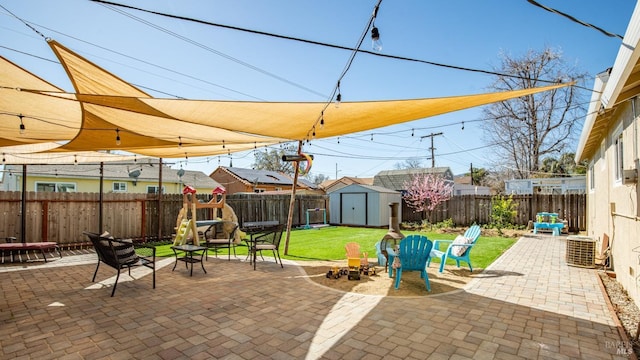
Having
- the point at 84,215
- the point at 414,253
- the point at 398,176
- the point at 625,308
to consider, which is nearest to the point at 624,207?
the point at 625,308

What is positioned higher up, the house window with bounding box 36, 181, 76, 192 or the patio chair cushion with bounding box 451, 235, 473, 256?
the house window with bounding box 36, 181, 76, 192

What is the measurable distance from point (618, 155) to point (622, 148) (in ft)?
1.24

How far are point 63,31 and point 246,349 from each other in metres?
5.74

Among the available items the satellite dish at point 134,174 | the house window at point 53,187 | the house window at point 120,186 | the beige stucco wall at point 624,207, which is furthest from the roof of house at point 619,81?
the house window at point 53,187

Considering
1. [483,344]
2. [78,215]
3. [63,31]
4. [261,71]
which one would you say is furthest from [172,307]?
[78,215]

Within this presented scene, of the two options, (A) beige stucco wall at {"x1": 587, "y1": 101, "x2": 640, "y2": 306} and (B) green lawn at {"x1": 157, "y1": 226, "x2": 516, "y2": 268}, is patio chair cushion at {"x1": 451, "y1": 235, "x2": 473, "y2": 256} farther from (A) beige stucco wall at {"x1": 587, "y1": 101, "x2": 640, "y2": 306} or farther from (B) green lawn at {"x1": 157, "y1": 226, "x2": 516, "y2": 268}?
(A) beige stucco wall at {"x1": 587, "y1": 101, "x2": 640, "y2": 306}

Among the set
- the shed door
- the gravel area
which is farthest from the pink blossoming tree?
the gravel area

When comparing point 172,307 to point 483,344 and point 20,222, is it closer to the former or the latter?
point 483,344

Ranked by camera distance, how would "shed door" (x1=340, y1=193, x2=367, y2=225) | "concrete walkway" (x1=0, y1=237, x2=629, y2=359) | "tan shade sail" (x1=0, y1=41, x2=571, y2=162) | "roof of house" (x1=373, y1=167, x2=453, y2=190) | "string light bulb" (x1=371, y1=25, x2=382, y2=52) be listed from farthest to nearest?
"roof of house" (x1=373, y1=167, x2=453, y2=190) < "shed door" (x1=340, y1=193, x2=367, y2=225) < "tan shade sail" (x1=0, y1=41, x2=571, y2=162) < "concrete walkway" (x1=0, y1=237, x2=629, y2=359) < "string light bulb" (x1=371, y1=25, x2=382, y2=52)

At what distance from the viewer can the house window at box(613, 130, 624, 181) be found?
500cm

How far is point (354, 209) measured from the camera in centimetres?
1611

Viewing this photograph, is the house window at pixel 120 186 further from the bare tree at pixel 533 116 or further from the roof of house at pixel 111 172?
the bare tree at pixel 533 116

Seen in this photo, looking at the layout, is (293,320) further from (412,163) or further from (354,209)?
(412,163)

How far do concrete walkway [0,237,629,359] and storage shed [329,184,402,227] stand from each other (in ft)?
31.9
